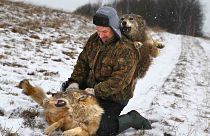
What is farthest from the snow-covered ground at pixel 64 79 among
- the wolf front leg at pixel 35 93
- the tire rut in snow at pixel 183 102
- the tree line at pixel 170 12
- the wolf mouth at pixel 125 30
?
the tree line at pixel 170 12

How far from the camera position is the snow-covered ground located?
4.27m

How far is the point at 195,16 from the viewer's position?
4750 centimetres

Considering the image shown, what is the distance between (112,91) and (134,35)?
1.50 m

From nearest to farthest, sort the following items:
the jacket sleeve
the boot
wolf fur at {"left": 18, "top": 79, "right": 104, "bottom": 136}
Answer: wolf fur at {"left": 18, "top": 79, "right": 104, "bottom": 136} → the jacket sleeve → the boot

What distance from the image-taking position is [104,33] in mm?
4145

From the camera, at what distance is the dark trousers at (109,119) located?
12.6 feet

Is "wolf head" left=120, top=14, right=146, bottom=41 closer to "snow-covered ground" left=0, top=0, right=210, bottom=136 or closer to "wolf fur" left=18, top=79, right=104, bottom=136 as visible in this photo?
"snow-covered ground" left=0, top=0, right=210, bottom=136

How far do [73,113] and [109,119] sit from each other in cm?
45

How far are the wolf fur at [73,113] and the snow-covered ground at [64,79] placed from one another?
0.14m

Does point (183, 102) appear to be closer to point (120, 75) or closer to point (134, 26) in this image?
point (134, 26)

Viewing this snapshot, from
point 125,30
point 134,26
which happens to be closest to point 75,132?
point 125,30

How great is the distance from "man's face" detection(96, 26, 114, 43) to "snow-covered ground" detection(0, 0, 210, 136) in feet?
3.69

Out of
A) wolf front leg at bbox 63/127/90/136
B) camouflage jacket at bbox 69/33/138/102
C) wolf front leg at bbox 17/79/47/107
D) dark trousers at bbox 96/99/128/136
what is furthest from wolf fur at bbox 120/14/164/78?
wolf front leg at bbox 63/127/90/136

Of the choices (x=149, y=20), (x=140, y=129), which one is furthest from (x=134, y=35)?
(x=149, y=20)
